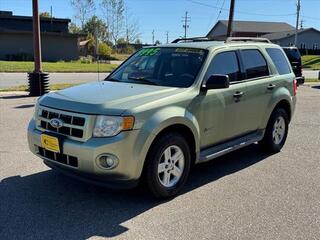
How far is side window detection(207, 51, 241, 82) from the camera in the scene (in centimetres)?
555

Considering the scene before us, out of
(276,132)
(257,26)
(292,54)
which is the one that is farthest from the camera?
(257,26)

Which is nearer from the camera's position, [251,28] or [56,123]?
[56,123]

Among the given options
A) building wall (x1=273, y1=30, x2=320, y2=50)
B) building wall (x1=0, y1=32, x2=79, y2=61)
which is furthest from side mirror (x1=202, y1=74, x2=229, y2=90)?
building wall (x1=273, y1=30, x2=320, y2=50)

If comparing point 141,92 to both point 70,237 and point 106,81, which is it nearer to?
point 106,81

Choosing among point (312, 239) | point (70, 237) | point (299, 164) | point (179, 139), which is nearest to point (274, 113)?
point (299, 164)

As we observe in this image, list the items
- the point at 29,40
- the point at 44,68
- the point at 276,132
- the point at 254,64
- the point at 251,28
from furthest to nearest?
the point at 251,28, the point at 29,40, the point at 44,68, the point at 276,132, the point at 254,64

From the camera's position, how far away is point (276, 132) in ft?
22.9

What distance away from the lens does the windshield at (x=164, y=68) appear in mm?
5375

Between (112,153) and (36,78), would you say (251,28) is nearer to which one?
(36,78)

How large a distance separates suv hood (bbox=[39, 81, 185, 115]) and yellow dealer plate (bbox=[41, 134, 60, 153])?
0.35 meters

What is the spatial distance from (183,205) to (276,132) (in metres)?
2.92

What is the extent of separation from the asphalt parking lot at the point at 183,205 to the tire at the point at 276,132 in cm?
27

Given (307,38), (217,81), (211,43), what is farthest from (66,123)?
(307,38)

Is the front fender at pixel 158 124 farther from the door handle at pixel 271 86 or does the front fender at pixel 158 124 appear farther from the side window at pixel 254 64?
the door handle at pixel 271 86
